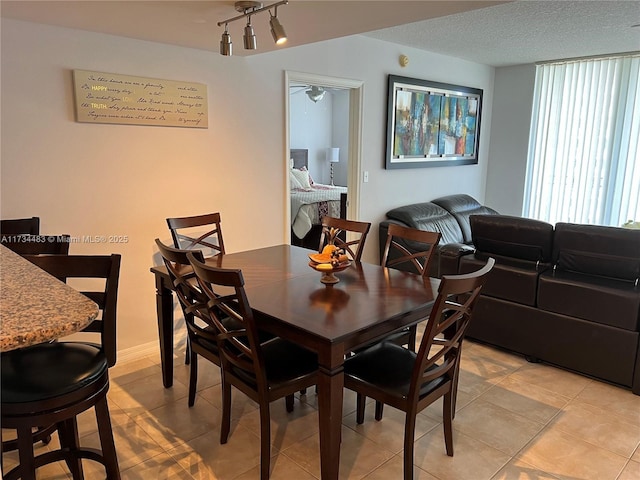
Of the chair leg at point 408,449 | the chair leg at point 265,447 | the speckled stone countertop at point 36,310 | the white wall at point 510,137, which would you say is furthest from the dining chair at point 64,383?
the white wall at point 510,137

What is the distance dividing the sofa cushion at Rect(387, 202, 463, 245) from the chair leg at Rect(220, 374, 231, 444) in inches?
118

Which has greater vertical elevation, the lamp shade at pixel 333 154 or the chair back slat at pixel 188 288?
the lamp shade at pixel 333 154

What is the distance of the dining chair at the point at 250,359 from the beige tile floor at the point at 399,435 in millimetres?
227

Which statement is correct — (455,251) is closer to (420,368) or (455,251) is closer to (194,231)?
(420,368)

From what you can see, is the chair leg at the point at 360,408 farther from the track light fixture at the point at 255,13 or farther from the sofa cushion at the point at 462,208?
the sofa cushion at the point at 462,208

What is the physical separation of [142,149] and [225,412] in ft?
6.09

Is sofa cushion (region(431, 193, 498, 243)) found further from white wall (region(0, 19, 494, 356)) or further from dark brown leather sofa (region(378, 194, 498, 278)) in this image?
white wall (region(0, 19, 494, 356))

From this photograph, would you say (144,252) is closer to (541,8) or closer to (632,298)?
(632,298)

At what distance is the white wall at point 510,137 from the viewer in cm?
605

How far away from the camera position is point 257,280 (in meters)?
2.44

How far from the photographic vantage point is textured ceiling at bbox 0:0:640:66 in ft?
7.29

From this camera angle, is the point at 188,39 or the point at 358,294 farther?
the point at 188,39

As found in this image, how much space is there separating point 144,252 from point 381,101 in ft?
9.25

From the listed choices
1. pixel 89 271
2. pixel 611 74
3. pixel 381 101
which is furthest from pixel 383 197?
pixel 89 271
